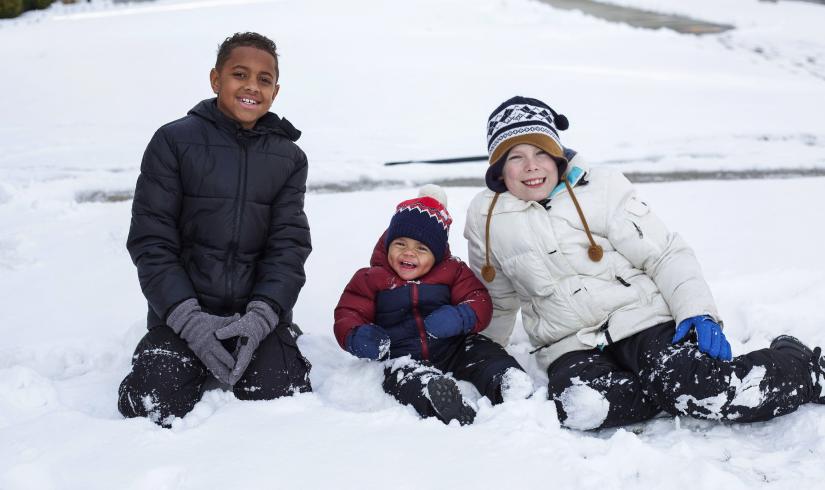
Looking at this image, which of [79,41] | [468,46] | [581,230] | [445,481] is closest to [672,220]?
[581,230]

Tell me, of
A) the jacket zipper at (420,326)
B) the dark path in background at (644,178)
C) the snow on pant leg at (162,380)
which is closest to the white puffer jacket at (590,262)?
the jacket zipper at (420,326)

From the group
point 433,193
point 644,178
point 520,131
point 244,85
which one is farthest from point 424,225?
point 644,178

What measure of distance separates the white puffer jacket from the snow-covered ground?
33cm

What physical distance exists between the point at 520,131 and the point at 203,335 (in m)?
1.33

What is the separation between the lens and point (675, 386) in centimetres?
230

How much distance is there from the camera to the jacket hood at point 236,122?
2652 millimetres

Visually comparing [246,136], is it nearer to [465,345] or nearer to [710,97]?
[465,345]

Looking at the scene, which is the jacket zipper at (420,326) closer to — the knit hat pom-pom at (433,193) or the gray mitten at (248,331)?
the knit hat pom-pom at (433,193)

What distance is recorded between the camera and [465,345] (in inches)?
108

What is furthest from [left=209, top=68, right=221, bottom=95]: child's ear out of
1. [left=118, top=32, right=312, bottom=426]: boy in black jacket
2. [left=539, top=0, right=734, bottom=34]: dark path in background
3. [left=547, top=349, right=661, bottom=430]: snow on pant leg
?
[left=539, top=0, right=734, bottom=34]: dark path in background

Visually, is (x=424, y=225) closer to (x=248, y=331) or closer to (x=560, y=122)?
(x=560, y=122)

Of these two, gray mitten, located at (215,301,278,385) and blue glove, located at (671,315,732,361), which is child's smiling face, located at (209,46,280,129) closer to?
gray mitten, located at (215,301,278,385)

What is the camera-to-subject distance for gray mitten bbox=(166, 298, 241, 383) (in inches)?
93.8

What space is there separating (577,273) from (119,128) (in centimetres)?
496
